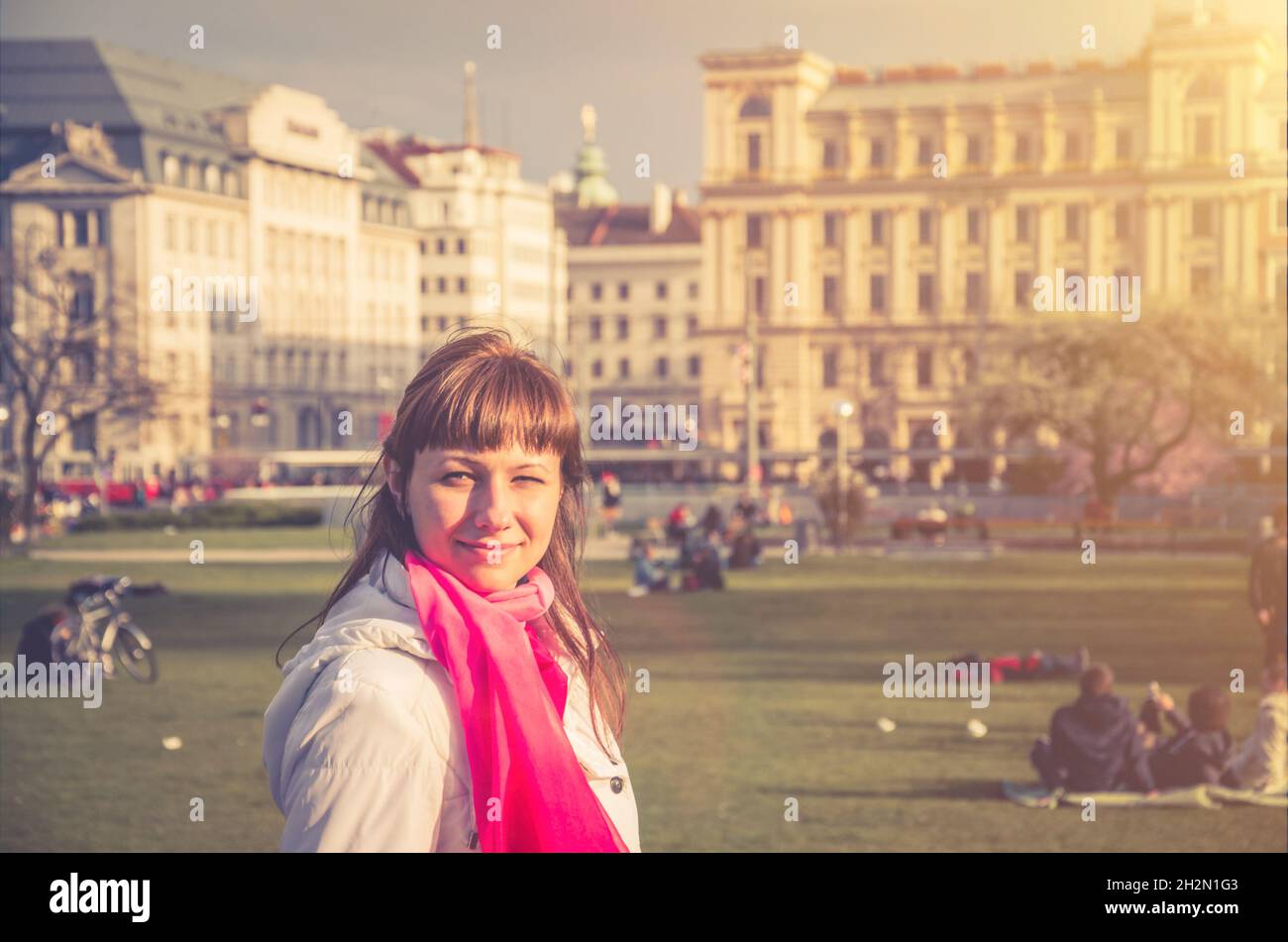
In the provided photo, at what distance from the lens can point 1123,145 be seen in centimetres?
6512

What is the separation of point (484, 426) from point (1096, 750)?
9.47 meters

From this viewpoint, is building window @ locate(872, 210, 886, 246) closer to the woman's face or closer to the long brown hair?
the long brown hair

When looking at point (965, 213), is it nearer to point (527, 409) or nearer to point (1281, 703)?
point (1281, 703)

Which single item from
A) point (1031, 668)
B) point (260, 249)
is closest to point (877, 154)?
point (260, 249)

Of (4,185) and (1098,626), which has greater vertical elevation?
(4,185)

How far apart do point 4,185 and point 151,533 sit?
13471mm

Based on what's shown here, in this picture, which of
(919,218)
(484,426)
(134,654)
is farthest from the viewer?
(919,218)

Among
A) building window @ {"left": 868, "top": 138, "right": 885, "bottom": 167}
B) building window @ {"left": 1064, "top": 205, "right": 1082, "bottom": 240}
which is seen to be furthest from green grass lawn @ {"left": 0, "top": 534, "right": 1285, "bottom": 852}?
building window @ {"left": 868, "top": 138, "right": 885, "bottom": 167}

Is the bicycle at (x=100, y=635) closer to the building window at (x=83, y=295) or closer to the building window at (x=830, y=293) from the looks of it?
the building window at (x=83, y=295)

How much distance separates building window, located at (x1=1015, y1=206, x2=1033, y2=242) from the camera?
73.2 m

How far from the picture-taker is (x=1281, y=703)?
1203cm

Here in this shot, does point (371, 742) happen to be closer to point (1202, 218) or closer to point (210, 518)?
point (210, 518)

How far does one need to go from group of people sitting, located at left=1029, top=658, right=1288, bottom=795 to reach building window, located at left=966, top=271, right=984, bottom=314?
63.8m
